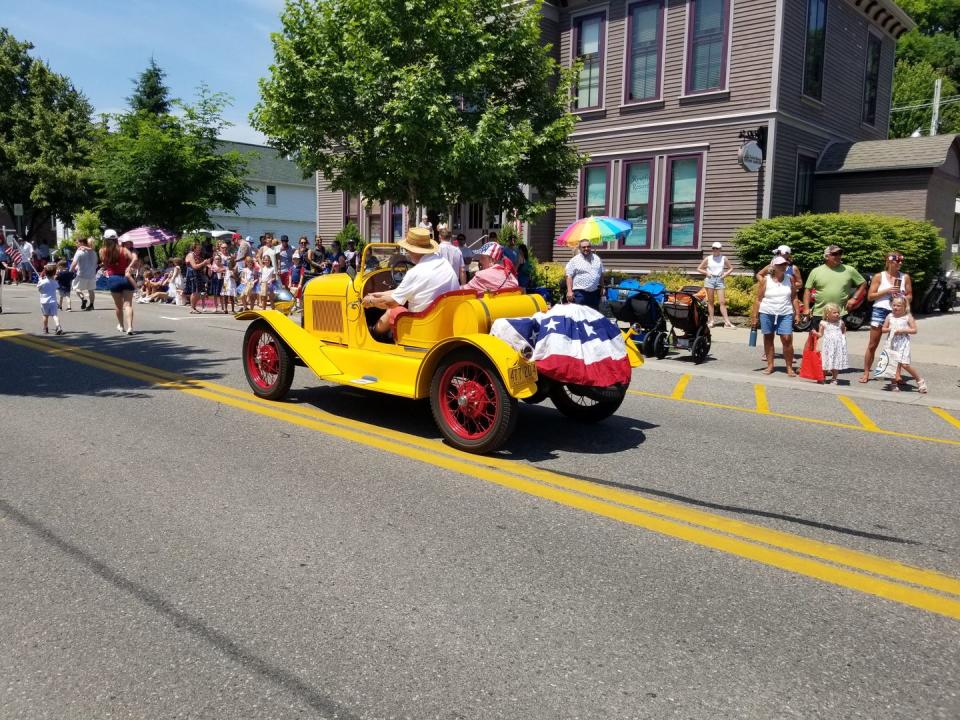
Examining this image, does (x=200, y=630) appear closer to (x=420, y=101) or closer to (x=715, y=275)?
(x=715, y=275)

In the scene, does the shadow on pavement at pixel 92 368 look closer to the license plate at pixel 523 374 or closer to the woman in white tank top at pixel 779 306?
the license plate at pixel 523 374

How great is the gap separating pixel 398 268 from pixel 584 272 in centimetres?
459

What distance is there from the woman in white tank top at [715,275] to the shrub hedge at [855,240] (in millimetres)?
2308

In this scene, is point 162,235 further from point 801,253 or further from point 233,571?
point 233,571

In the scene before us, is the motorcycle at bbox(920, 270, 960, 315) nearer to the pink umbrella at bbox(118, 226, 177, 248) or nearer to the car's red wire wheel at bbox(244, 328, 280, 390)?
the car's red wire wheel at bbox(244, 328, 280, 390)

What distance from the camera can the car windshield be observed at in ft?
24.4

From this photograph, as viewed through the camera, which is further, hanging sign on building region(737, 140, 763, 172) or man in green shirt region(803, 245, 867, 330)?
hanging sign on building region(737, 140, 763, 172)

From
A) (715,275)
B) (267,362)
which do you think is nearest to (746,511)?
(267,362)

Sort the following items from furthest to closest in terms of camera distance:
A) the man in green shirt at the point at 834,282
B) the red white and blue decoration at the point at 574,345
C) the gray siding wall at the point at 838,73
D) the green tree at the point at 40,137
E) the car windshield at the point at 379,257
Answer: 1. the green tree at the point at 40,137
2. the gray siding wall at the point at 838,73
3. the man in green shirt at the point at 834,282
4. the car windshield at the point at 379,257
5. the red white and blue decoration at the point at 574,345

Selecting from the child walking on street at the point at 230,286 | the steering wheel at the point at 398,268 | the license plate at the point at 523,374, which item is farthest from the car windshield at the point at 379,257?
the child walking on street at the point at 230,286

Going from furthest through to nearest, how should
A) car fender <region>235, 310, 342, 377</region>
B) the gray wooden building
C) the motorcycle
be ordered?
the gray wooden building < the motorcycle < car fender <region>235, 310, 342, 377</region>

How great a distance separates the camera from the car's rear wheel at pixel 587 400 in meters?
6.73

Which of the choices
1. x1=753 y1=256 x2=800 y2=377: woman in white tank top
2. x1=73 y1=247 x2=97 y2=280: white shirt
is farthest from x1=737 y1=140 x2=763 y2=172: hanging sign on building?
x1=73 y1=247 x2=97 y2=280: white shirt

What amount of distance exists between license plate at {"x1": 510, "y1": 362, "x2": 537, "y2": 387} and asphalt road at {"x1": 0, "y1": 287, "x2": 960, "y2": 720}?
610 mm
